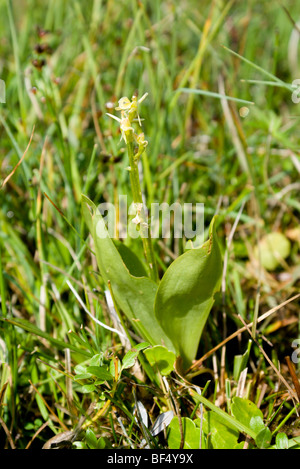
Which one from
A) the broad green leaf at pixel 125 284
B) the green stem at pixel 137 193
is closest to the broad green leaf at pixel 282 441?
the broad green leaf at pixel 125 284

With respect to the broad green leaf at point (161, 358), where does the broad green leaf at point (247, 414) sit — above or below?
below

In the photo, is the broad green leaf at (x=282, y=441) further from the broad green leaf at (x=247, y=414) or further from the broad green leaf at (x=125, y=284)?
the broad green leaf at (x=125, y=284)

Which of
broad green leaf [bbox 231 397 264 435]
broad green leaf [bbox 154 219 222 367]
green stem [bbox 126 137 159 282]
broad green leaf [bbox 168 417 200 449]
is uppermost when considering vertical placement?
green stem [bbox 126 137 159 282]

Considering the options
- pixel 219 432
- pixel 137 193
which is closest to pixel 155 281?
pixel 137 193

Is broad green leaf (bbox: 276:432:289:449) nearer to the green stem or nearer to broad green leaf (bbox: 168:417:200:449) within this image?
broad green leaf (bbox: 168:417:200:449)

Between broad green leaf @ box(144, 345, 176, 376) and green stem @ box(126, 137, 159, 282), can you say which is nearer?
green stem @ box(126, 137, 159, 282)

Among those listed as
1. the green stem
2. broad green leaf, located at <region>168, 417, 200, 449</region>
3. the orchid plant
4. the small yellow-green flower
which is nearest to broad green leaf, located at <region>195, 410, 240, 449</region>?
broad green leaf, located at <region>168, 417, 200, 449</region>
